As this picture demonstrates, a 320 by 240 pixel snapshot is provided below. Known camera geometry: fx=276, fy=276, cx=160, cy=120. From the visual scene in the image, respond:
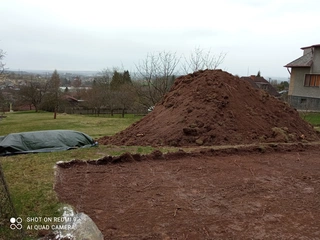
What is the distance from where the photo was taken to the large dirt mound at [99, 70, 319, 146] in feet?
24.3

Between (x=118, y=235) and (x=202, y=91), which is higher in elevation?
(x=202, y=91)

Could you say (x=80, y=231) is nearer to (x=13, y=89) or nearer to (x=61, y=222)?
(x=61, y=222)

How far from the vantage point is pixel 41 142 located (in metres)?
6.42

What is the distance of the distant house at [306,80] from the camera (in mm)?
19250

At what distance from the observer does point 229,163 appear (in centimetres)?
552

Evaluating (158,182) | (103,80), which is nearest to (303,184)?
(158,182)

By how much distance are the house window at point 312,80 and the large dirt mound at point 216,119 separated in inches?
478

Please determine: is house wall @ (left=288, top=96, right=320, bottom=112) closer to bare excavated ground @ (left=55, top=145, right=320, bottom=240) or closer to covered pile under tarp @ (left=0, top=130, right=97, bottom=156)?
bare excavated ground @ (left=55, top=145, right=320, bottom=240)

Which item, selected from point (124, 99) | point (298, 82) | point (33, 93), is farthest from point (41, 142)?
point (33, 93)

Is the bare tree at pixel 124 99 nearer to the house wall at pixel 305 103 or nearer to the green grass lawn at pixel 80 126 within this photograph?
the green grass lawn at pixel 80 126

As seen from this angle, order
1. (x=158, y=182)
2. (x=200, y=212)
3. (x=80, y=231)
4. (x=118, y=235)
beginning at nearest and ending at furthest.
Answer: (x=80, y=231), (x=118, y=235), (x=200, y=212), (x=158, y=182)

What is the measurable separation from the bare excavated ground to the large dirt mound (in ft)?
4.92

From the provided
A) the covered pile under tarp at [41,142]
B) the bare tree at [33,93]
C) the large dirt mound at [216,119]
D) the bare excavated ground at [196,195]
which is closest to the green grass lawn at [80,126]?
the large dirt mound at [216,119]

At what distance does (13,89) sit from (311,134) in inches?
1550
